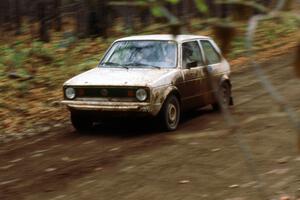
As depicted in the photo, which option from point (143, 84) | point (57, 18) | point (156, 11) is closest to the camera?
point (156, 11)

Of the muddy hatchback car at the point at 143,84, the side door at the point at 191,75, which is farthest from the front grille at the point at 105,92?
the side door at the point at 191,75

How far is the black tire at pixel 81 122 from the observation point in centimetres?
944

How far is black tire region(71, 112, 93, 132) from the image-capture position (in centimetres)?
944

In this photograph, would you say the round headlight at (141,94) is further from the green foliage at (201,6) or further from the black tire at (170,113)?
the green foliage at (201,6)

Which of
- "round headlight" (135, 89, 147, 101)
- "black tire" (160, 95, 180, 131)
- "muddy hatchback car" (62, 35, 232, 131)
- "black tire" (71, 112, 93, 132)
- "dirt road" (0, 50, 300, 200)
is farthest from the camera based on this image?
"black tire" (71, 112, 93, 132)

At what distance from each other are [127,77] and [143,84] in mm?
411

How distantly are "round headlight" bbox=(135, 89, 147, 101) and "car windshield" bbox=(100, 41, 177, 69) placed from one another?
822mm

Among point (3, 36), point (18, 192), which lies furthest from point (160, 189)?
point (3, 36)

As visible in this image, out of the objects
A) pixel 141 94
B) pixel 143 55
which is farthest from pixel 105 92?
pixel 143 55

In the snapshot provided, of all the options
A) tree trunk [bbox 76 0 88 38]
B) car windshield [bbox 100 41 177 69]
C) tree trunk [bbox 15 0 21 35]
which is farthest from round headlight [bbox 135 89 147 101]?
tree trunk [bbox 15 0 21 35]

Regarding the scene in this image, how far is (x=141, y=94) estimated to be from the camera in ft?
28.5

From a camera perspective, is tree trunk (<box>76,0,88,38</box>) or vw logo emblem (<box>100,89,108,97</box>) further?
tree trunk (<box>76,0,88,38</box>)

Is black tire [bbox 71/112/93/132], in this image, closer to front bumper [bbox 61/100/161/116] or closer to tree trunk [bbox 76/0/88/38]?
front bumper [bbox 61/100/161/116]

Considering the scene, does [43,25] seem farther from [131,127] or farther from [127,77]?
[127,77]
